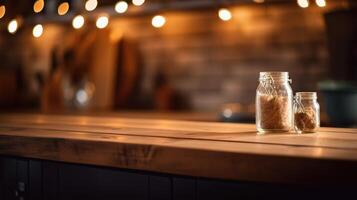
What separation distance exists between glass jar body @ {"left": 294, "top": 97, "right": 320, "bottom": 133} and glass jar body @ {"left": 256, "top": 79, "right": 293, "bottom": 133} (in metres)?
0.02

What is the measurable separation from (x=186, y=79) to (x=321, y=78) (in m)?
0.89

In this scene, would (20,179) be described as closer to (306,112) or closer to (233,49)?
(306,112)

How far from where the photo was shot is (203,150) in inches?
45.7

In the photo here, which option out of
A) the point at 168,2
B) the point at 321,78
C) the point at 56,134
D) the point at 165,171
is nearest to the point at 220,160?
the point at 165,171

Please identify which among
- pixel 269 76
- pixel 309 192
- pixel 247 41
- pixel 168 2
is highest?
pixel 168 2

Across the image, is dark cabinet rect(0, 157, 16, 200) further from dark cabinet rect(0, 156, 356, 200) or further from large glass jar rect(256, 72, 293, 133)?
large glass jar rect(256, 72, 293, 133)

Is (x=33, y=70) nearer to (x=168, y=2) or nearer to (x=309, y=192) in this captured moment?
(x=168, y=2)

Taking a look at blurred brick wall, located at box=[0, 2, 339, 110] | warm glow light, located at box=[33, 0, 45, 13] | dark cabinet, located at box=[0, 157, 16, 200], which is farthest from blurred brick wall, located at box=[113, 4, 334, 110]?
dark cabinet, located at box=[0, 157, 16, 200]

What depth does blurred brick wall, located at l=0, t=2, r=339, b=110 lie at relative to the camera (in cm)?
297

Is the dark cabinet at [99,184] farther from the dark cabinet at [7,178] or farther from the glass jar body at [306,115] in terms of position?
the glass jar body at [306,115]

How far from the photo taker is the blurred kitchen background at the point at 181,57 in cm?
269

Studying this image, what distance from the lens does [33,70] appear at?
4.17 m

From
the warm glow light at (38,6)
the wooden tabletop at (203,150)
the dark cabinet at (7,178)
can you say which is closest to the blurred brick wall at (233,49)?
the wooden tabletop at (203,150)

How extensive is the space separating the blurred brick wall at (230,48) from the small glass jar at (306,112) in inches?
59.0
